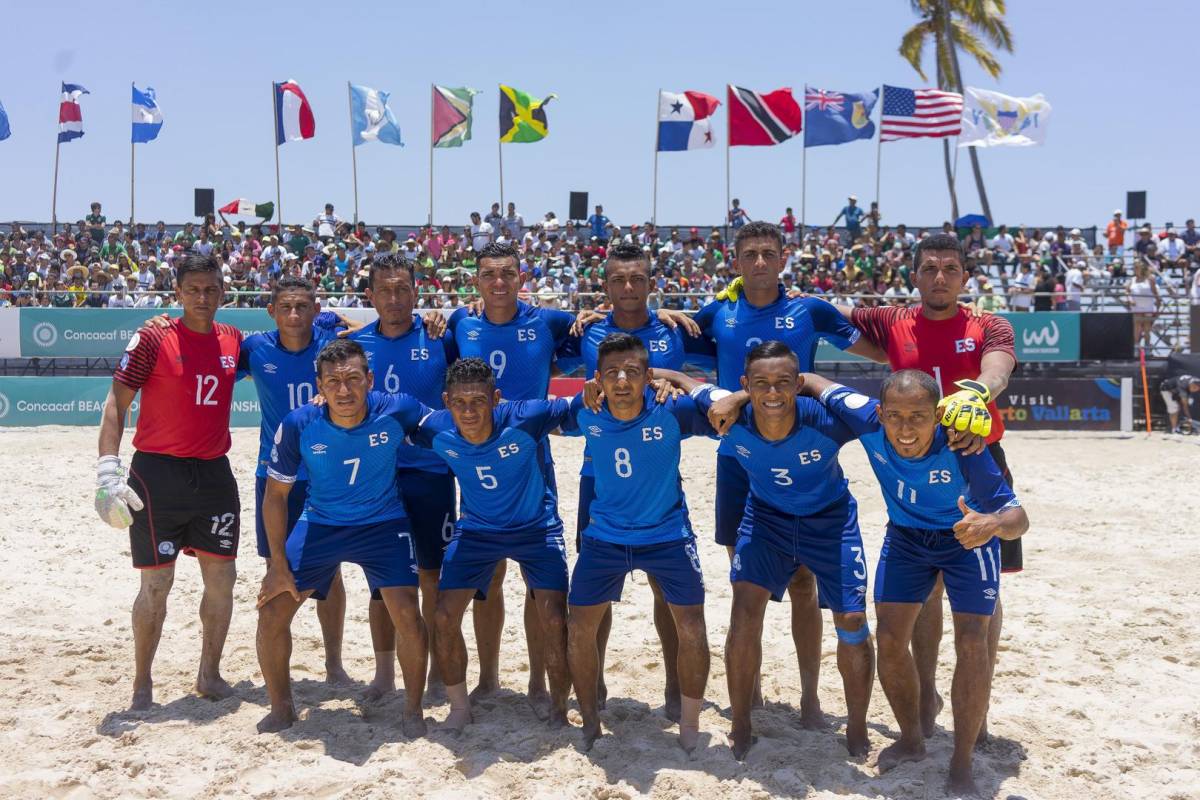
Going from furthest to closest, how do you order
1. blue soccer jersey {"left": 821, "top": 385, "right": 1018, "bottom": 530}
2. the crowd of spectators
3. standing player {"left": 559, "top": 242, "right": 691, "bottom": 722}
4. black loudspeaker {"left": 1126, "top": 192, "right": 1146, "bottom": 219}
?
black loudspeaker {"left": 1126, "top": 192, "right": 1146, "bottom": 219} < the crowd of spectators < standing player {"left": 559, "top": 242, "right": 691, "bottom": 722} < blue soccer jersey {"left": 821, "top": 385, "right": 1018, "bottom": 530}

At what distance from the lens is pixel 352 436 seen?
5.23 meters

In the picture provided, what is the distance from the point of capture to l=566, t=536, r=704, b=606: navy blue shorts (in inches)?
197

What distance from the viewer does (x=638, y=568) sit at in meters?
5.06

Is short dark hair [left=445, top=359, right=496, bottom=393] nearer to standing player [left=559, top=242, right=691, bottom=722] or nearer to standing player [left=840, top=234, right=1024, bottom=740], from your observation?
standing player [left=559, top=242, right=691, bottom=722]

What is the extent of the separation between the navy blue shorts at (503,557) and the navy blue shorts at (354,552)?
0.22 m

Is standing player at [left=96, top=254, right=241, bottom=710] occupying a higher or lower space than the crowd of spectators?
lower

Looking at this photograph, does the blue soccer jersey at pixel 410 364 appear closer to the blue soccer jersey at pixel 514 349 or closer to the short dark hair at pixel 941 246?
the blue soccer jersey at pixel 514 349

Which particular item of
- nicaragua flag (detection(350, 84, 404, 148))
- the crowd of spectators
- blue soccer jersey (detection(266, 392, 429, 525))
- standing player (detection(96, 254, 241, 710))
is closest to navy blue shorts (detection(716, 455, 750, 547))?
blue soccer jersey (detection(266, 392, 429, 525))

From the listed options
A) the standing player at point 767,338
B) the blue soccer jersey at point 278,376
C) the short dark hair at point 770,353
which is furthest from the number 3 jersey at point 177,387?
the short dark hair at point 770,353

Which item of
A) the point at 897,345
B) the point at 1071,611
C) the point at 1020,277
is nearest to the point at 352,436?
the point at 897,345

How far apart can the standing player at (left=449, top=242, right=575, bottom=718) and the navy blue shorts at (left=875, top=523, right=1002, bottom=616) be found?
186 centimetres

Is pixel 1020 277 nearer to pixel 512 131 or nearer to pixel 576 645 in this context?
pixel 512 131

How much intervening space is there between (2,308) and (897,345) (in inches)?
649

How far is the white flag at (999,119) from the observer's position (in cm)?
2575
